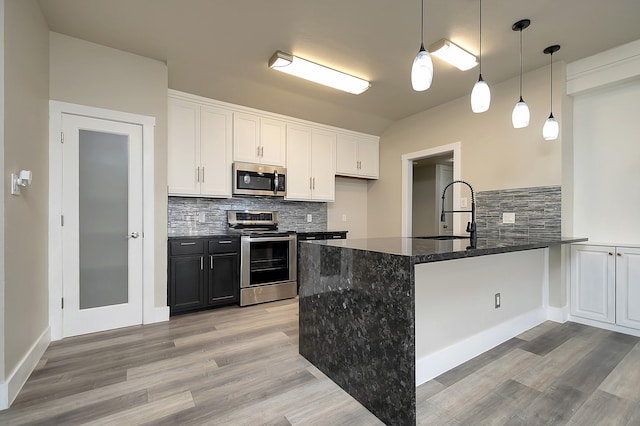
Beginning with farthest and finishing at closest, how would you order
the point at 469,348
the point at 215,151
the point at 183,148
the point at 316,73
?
the point at 215,151 < the point at 183,148 < the point at 316,73 < the point at 469,348

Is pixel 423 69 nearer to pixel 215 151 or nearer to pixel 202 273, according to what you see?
→ pixel 215 151

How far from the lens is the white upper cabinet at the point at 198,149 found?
3449 mm

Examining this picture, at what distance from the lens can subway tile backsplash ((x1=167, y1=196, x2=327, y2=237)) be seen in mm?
3723

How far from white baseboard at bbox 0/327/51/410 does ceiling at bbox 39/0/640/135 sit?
102 inches

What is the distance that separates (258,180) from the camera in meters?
3.98

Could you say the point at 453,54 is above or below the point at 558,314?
above

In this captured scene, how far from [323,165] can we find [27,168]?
11.0 feet

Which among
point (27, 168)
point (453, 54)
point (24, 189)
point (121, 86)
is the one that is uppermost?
point (453, 54)

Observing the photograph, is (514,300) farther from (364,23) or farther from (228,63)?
(228,63)

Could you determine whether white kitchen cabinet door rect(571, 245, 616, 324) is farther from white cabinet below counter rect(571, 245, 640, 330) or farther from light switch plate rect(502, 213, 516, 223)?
light switch plate rect(502, 213, 516, 223)

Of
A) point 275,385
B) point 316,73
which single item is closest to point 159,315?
point 275,385

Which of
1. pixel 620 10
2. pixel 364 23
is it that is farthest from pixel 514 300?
pixel 364 23

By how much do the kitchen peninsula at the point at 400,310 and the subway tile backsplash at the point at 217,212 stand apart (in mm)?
2118

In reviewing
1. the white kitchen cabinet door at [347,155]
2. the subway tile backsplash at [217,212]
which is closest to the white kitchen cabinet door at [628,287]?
the white kitchen cabinet door at [347,155]
